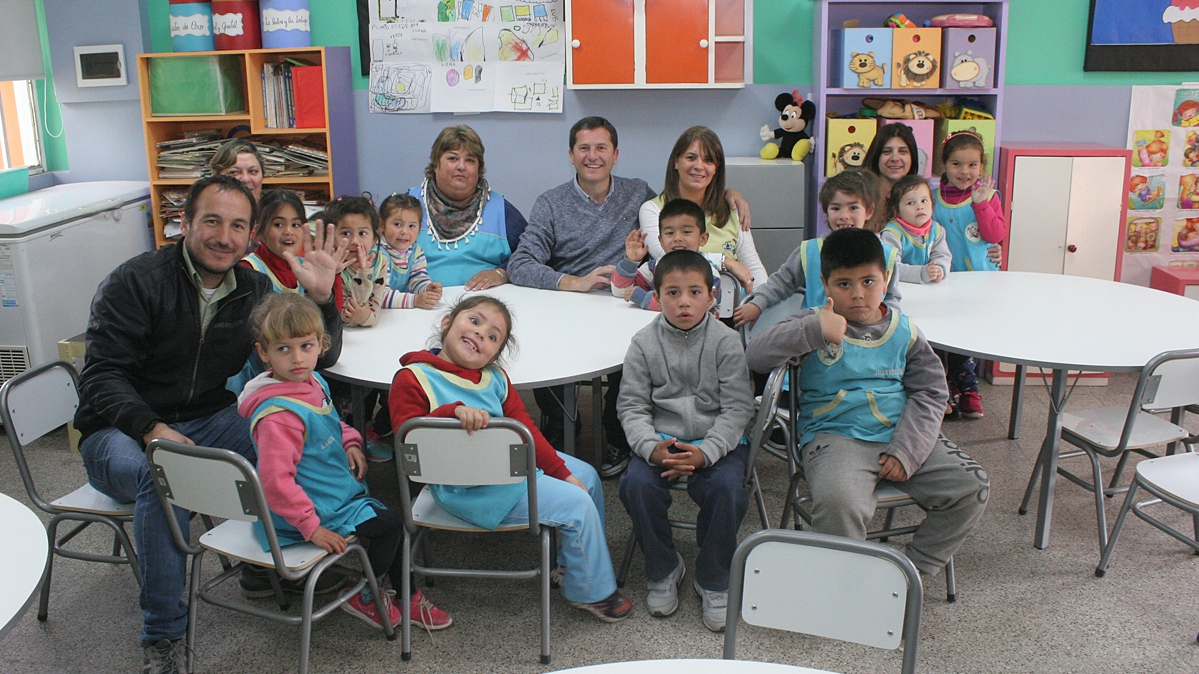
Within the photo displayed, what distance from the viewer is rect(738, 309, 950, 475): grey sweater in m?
2.40

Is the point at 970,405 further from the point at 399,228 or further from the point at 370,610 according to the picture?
the point at 370,610

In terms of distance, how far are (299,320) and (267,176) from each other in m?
2.72

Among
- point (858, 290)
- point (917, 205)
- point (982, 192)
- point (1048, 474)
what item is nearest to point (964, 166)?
point (982, 192)

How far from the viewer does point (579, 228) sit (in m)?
3.64

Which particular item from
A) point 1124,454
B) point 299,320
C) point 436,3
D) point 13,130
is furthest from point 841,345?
point 13,130

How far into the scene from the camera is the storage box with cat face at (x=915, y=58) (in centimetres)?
416

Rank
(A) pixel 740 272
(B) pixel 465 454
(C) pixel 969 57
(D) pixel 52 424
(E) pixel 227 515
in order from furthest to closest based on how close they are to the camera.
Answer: (C) pixel 969 57
(A) pixel 740 272
(D) pixel 52 424
(B) pixel 465 454
(E) pixel 227 515

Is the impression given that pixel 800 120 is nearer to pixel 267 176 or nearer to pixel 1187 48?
pixel 1187 48

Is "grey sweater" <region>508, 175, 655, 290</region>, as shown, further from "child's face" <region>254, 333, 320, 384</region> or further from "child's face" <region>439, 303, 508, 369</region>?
"child's face" <region>254, 333, 320, 384</region>

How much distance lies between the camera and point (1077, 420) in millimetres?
2906

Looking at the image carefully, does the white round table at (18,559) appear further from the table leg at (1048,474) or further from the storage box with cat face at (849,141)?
the storage box with cat face at (849,141)

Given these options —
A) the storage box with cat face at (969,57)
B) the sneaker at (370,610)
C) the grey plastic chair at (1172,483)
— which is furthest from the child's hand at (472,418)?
the storage box with cat face at (969,57)

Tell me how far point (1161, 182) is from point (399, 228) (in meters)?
3.63

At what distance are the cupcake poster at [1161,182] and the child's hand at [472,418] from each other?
3.59 meters
